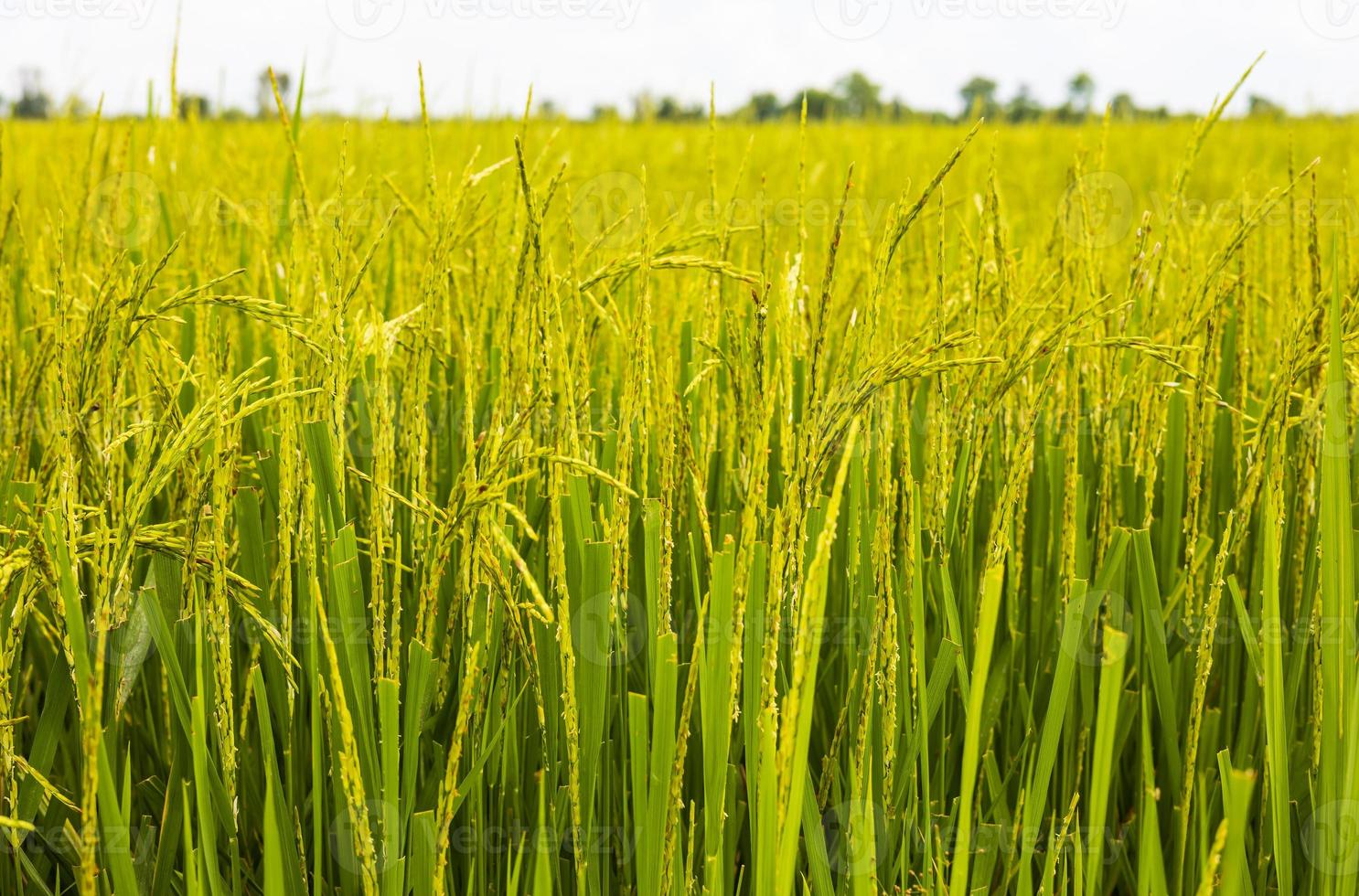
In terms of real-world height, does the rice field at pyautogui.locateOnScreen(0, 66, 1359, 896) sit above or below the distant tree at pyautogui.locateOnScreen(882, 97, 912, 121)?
below

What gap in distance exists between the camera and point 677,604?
934mm

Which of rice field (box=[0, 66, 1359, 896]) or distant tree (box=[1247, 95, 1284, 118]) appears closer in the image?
rice field (box=[0, 66, 1359, 896])

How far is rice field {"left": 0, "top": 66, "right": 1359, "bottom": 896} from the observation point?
0.61 m

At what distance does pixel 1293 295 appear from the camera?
1.16 metres

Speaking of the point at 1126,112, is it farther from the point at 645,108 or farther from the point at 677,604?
the point at 677,604

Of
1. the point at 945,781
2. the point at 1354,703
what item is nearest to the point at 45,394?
the point at 945,781

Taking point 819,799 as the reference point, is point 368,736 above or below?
above

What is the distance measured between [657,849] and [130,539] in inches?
14.9

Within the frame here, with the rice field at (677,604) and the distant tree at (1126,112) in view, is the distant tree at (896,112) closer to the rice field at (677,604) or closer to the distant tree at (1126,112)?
the distant tree at (1126,112)

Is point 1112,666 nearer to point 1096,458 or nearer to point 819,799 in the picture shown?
point 819,799

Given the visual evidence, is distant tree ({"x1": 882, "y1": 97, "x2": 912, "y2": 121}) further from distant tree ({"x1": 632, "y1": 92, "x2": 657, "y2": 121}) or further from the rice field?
the rice field

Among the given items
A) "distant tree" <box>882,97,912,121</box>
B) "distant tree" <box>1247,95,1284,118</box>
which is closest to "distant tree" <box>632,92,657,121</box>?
"distant tree" <box>882,97,912,121</box>

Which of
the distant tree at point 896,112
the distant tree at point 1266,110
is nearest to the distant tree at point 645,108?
the distant tree at point 896,112

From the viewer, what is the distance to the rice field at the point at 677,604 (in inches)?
24.0
